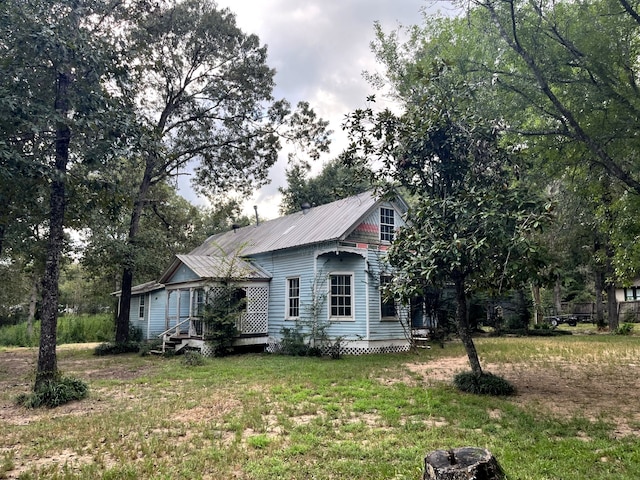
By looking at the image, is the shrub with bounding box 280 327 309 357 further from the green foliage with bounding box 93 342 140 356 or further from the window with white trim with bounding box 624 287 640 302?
the window with white trim with bounding box 624 287 640 302

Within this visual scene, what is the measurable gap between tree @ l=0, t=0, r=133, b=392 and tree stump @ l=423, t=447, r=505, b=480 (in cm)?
714

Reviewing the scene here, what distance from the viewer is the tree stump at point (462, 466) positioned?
309 centimetres

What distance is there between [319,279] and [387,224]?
325cm

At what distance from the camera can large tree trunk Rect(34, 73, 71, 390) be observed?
24.7 feet

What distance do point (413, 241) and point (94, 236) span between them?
1317 centimetres

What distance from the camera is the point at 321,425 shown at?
5.62 metres

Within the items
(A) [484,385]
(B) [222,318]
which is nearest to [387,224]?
(B) [222,318]

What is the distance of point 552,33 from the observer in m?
7.59

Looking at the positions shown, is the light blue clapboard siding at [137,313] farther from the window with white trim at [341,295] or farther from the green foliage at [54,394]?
the green foliage at [54,394]

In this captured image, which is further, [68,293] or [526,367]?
[68,293]

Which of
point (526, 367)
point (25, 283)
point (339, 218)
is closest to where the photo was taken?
point (526, 367)

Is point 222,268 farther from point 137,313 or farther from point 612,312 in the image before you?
point 612,312

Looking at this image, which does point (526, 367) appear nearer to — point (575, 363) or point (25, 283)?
point (575, 363)

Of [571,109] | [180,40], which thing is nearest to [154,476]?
[571,109]
